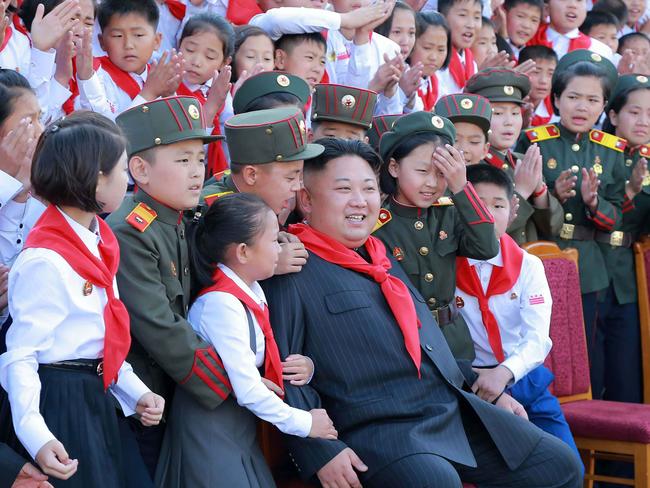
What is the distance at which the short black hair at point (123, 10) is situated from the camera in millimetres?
4625

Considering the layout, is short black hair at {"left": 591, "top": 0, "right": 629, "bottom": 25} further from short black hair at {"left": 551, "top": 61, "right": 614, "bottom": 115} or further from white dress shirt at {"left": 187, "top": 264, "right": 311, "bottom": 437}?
white dress shirt at {"left": 187, "top": 264, "right": 311, "bottom": 437}

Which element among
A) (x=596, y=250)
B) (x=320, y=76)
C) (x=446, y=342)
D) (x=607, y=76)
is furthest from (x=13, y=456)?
(x=607, y=76)

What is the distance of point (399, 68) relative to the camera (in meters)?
5.10

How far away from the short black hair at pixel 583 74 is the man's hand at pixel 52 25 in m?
2.60

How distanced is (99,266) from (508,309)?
73.6 inches

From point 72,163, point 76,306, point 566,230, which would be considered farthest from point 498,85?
point 76,306

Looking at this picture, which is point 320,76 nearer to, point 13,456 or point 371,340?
point 371,340

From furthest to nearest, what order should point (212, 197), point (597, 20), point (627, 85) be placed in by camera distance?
point (597, 20)
point (627, 85)
point (212, 197)

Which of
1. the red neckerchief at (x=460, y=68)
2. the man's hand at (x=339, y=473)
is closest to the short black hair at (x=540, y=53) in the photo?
the red neckerchief at (x=460, y=68)

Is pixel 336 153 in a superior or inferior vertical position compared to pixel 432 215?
superior

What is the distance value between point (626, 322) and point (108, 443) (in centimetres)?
348

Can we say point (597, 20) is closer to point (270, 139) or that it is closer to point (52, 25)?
point (52, 25)

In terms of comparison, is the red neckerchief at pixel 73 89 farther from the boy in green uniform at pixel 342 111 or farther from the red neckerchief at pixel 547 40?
the red neckerchief at pixel 547 40

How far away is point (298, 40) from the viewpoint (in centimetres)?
505
